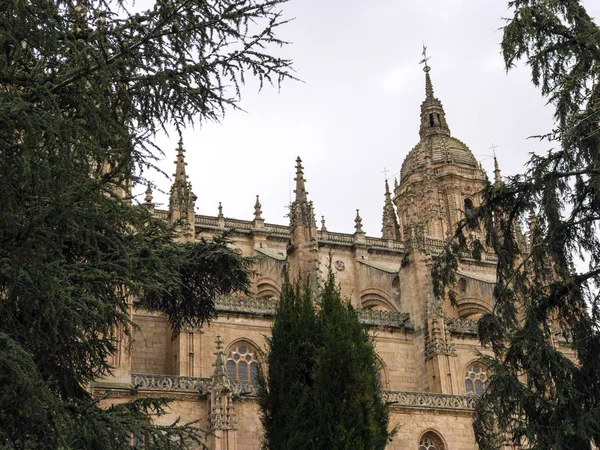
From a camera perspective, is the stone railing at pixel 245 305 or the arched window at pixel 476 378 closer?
the stone railing at pixel 245 305

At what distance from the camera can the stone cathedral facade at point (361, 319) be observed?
19.8m

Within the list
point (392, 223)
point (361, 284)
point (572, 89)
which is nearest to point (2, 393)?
point (572, 89)

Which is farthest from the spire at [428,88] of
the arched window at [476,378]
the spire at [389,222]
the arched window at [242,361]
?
the arched window at [242,361]

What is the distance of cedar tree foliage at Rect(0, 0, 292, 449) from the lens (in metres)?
6.52

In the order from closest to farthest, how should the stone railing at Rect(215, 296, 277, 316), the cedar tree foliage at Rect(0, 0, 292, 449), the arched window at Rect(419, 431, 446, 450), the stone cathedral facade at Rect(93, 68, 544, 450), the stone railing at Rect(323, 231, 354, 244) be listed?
the cedar tree foliage at Rect(0, 0, 292, 449) → the stone cathedral facade at Rect(93, 68, 544, 450) → the arched window at Rect(419, 431, 446, 450) → the stone railing at Rect(215, 296, 277, 316) → the stone railing at Rect(323, 231, 354, 244)

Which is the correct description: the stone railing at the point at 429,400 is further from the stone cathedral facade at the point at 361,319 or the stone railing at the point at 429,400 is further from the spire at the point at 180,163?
the spire at the point at 180,163

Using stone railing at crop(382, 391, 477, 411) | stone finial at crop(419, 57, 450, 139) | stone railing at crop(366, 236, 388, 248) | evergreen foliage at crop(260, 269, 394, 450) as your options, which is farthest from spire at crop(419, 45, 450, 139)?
evergreen foliage at crop(260, 269, 394, 450)

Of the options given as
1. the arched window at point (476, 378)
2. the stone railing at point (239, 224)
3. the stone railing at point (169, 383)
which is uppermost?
the stone railing at point (239, 224)

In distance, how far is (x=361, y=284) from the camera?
3425 centimetres

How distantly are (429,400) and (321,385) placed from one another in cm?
984

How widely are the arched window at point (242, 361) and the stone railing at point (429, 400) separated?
4.98 metres

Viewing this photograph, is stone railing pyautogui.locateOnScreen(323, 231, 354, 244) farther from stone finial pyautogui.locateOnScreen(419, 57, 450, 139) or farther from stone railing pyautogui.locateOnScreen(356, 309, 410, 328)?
stone finial pyautogui.locateOnScreen(419, 57, 450, 139)

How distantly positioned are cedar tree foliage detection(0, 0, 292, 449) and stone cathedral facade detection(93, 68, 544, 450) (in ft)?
11.6

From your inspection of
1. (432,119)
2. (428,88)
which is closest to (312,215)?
(432,119)
